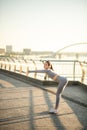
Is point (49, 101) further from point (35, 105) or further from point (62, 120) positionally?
point (62, 120)

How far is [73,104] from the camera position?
892cm

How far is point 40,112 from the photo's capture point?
7.71 m

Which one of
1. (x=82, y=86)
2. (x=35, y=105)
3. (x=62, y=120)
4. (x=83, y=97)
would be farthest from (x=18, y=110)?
(x=82, y=86)

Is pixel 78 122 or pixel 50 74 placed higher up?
pixel 50 74

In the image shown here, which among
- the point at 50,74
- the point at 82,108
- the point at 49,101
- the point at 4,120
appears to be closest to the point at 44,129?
the point at 4,120

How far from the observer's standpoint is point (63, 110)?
8.05m

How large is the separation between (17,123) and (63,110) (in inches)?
77.7

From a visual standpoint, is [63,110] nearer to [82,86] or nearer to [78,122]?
[78,122]

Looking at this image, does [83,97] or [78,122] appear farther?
[83,97]

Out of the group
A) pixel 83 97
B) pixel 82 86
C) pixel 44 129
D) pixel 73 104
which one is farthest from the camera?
pixel 82 86

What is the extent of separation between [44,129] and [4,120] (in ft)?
3.93

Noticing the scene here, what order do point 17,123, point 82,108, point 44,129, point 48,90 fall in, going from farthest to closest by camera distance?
point 48,90, point 82,108, point 17,123, point 44,129

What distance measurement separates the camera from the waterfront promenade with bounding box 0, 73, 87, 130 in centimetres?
632

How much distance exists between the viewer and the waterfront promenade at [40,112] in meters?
6.32
